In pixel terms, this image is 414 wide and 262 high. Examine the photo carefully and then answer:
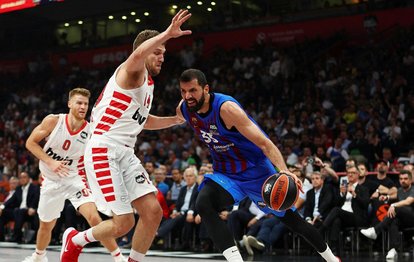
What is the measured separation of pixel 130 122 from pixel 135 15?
59.1 ft

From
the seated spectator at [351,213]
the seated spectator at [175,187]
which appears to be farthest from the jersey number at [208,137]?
the seated spectator at [175,187]

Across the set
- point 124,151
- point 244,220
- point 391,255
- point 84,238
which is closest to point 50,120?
point 84,238

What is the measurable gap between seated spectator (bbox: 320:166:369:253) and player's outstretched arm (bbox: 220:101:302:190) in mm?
4960

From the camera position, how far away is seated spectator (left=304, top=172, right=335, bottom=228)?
36.1 feet

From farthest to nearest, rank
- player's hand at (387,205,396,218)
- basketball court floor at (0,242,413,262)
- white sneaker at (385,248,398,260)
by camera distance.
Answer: player's hand at (387,205,396,218) < white sneaker at (385,248,398,260) < basketball court floor at (0,242,413,262)

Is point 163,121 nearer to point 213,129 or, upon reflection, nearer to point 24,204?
point 213,129

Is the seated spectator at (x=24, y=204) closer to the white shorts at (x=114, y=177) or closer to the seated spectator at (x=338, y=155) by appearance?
the seated spectator at (x=338, y=155)

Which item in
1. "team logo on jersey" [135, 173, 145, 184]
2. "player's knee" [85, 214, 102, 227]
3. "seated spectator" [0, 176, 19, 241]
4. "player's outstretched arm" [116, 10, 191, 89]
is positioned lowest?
"seated spectator" [0, 176, 19, 241]

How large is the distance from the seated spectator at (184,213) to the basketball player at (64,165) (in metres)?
3.95

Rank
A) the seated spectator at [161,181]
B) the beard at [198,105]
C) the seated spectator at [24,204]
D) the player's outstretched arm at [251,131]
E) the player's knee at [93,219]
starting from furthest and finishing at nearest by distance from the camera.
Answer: the seated spectator at [24,204] < the seated spectator at [161,181] < the player's knee at [93,219] < the beard at [198,105] < the player's outstretched arm at [251,131]

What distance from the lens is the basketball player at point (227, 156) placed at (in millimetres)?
6090

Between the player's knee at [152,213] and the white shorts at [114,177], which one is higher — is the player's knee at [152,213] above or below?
below

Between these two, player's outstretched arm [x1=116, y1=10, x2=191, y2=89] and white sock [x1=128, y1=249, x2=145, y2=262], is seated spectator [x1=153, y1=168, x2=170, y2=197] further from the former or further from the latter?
player's outstretched arm [x1=116, y1=10, x2=191, y2=89]

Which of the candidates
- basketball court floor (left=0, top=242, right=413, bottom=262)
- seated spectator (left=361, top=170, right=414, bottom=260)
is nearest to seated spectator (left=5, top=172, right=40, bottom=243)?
basketball court floor (left=0, top=242, right=413, bottom=262)
